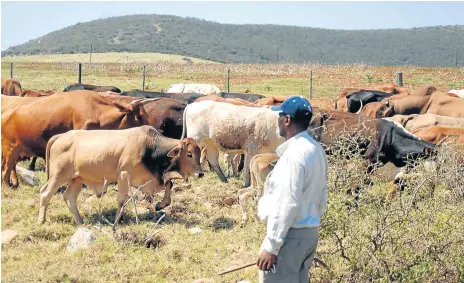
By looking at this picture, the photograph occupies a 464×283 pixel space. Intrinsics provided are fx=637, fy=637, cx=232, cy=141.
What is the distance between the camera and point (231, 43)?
176 m

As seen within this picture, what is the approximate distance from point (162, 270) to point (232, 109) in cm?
574

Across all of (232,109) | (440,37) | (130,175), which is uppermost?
(440,37)

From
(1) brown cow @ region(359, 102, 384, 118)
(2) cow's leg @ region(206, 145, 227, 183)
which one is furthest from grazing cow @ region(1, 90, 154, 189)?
(1) brown cow @ region(359, 102, 384, 118)

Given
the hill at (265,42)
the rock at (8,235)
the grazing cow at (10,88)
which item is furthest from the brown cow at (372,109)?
the hill at (265,42)

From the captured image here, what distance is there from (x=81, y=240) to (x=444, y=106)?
11.8 m

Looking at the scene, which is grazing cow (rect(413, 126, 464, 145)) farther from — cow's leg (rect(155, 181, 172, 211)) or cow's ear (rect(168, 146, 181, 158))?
cow's leg (rect(155, 181, 172, 211))

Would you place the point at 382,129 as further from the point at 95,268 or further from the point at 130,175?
the point at 95,268

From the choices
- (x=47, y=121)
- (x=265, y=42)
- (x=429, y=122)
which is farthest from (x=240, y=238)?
(x=265, y=42)

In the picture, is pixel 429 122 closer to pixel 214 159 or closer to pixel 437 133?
pixel 437 133

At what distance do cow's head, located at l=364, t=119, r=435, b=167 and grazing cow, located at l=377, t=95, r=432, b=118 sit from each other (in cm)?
589

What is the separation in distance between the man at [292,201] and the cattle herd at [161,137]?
2903mm

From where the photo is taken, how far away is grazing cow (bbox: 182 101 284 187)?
12.5 m

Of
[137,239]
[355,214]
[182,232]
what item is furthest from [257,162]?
[355,214]

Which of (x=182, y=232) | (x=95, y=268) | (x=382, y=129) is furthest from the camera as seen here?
(x=382, y=129)
